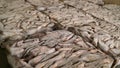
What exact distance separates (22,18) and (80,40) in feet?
3.67

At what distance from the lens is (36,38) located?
2.39 m

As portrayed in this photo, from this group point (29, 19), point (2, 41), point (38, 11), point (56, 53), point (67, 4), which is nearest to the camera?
point (56, 53)

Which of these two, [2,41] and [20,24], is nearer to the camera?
[2,41]

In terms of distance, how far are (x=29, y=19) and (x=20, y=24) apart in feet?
0.78

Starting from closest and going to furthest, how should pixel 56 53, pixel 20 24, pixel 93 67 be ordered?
pixel 93 67, pixel 56 53, pixel 20 24

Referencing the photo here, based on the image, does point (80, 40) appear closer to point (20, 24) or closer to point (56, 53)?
point (56, 53)

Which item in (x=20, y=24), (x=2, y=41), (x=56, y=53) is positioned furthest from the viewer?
(x=20, y=24)

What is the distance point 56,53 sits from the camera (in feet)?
6.72

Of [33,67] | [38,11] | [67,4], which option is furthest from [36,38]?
[67,4]

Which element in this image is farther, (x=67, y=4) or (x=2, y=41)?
(x=67, y=4)

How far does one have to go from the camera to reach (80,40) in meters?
2.35

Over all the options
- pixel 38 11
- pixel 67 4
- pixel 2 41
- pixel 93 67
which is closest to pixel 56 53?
pixel 93 67

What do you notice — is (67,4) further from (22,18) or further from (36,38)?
(36,38)

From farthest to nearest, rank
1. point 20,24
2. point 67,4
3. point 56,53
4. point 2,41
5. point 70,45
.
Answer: point 67,4 < point 20,24 < point 2,41 < point 70,45 < point 56,53
